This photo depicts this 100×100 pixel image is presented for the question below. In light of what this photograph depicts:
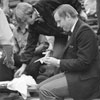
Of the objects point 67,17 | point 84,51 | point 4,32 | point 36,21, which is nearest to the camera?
point 84,51

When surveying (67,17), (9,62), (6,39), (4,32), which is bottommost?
(9,62)

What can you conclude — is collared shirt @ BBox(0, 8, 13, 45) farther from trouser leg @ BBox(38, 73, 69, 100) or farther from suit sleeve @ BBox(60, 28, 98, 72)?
suit sleeve @ BBox(60, 28, 98, 72)

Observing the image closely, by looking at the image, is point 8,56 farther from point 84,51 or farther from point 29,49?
point 84,51

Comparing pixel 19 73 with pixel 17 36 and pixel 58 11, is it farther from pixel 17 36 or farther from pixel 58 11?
pixel 58 11

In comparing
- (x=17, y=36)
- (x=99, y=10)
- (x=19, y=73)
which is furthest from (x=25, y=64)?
(x=99, y=10)

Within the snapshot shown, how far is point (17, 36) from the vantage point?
5.90 m

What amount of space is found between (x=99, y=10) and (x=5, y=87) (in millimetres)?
1741

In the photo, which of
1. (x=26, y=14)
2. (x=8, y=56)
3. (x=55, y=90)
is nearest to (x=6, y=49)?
(x=8, y=56)

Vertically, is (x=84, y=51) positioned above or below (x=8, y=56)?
above

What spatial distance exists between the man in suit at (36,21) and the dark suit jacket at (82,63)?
2.93 ft

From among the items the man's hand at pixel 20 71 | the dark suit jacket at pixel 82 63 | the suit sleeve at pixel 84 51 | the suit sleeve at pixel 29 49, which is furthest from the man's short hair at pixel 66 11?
the man's hand at pixel 20 71

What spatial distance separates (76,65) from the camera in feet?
13.9

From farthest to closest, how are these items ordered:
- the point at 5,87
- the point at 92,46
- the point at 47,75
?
the point at 47,75 < the point at 5,87 < the point at 92,46

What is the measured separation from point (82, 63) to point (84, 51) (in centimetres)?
14
